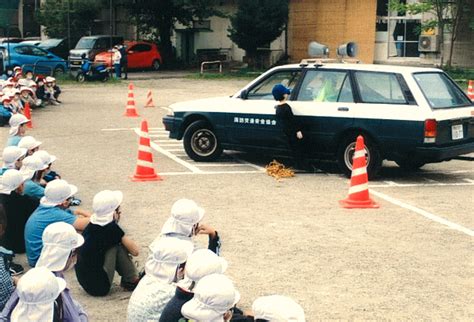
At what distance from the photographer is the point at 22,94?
65.2 feet

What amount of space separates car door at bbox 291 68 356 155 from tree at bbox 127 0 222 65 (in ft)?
92.4

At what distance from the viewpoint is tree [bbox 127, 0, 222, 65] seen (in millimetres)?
40838

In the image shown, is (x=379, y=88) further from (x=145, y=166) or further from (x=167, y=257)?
(x=167, y=257)

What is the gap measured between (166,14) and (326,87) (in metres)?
31.6

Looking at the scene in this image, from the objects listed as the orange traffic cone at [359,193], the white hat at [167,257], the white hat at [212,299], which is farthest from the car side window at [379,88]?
the white hat at [212,299]

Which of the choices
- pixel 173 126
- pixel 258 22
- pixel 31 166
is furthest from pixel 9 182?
pixel 258 22

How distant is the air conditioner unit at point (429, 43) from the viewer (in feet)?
128

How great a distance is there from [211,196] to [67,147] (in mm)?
5484

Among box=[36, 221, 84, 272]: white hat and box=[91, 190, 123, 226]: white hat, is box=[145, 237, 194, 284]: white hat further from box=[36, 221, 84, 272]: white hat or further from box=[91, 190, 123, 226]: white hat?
box=[91, 190, 123, 226]: white hat

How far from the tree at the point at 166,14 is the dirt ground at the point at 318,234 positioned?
86.9ft

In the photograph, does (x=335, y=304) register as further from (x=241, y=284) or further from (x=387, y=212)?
(x=387, y=212)

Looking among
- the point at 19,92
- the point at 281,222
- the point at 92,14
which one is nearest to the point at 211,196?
the point at 281,222

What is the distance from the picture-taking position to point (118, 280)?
24.1 ft

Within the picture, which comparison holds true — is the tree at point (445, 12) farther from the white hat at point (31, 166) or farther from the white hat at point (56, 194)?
the white hat at point (56, 194)
